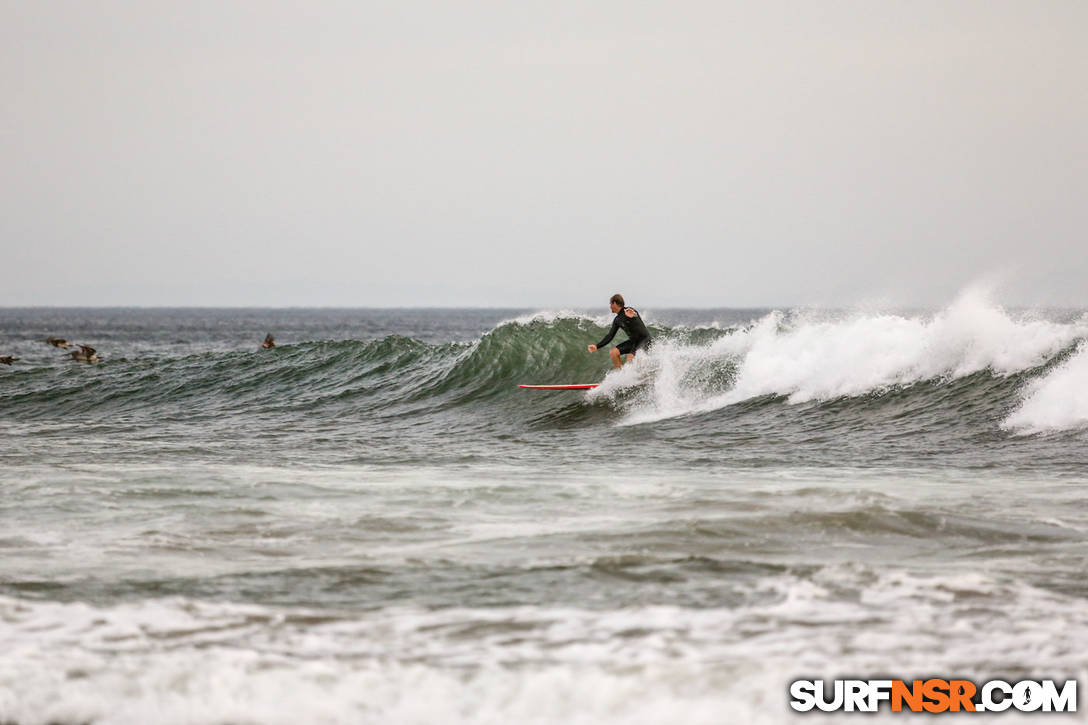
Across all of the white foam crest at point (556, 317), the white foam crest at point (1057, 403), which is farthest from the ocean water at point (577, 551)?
the white foam crest at point (556, 317)

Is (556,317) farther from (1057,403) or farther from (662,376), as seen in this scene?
(1057,403)

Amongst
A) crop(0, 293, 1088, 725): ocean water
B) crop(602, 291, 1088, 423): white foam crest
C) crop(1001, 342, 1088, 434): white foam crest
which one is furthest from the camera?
crop(602, 291, 1088, 423): white foam crest

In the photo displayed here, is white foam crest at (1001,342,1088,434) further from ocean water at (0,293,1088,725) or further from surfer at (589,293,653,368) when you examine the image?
surfer at (589,293,653,368)

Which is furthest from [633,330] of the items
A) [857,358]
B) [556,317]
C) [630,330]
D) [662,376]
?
[556,317]

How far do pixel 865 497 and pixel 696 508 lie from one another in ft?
4.90

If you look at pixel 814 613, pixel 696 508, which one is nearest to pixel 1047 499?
pixel 696 508

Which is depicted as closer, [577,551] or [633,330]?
[577,551]

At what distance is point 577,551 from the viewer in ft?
24.4

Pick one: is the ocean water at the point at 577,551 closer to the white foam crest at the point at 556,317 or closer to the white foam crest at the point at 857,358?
the white foam crest at the point at 857,358

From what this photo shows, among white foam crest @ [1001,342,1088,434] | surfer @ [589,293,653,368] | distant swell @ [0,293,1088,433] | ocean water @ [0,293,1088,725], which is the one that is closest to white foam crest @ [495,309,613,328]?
distant swell @ [0,293,1088,433]

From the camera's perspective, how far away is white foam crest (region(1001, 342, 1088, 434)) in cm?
1330

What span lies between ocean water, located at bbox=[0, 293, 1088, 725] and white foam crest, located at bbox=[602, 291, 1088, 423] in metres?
0.07

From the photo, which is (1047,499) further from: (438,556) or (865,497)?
(438,556)

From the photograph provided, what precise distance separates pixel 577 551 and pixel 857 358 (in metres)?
11.3
